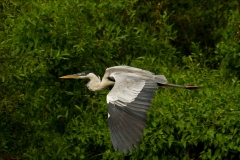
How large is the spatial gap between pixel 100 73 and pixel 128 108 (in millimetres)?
2048

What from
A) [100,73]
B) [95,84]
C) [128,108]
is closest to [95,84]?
[95,84]

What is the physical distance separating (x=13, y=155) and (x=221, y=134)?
7.10 ft

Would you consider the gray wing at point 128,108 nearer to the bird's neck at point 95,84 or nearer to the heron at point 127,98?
the heron at point 127,98

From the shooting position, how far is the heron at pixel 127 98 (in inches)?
266

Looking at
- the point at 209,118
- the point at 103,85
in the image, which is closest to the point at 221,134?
the point at 209,118

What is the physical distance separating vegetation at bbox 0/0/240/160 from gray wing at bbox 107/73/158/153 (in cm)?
61

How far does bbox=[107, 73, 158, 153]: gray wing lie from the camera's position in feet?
22.0

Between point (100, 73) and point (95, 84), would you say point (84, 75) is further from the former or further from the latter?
point (100, 73)

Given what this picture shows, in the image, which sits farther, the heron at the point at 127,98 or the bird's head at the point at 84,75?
the bird's head at the point at 84,75

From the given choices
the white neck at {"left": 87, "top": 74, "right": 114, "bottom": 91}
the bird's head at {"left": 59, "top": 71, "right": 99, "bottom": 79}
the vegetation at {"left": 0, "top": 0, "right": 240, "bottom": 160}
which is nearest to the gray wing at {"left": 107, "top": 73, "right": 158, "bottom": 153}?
the white neck at {"left": 87, "top": 74, "right": 114, "bottom": 91}

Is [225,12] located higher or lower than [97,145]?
higher

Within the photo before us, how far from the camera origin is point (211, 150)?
830 centimetres

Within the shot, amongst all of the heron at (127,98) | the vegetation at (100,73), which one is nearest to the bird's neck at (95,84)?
the heron at (127,98)

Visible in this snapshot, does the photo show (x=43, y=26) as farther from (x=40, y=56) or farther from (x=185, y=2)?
(x=185, y=2)
